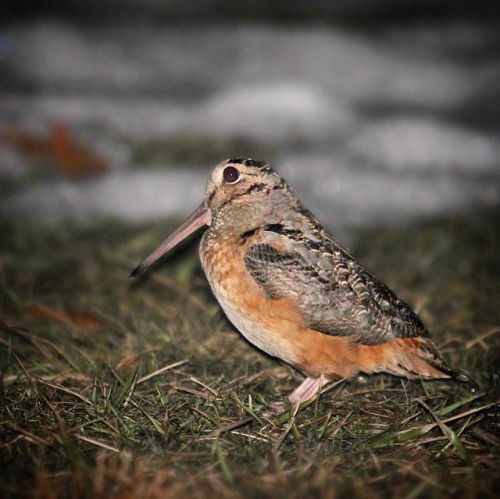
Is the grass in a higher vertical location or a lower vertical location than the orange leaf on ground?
higher

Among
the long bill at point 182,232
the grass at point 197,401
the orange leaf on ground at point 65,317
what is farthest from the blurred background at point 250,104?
the long bill at point 182,232

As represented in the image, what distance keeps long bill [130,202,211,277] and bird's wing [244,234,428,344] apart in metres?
0.44

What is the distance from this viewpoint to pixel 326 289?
3123 millimetres

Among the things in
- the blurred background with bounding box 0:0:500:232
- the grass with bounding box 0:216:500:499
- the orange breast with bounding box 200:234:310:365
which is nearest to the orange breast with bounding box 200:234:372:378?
the orange breast with bounding box 200:234:310:365

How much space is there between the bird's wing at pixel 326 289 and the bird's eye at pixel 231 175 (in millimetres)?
389

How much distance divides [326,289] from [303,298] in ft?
0.37

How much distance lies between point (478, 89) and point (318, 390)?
6945 millimetres

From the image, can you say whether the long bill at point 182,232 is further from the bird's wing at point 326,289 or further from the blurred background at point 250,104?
the blurred background at point 250,104

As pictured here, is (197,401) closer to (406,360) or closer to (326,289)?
(326,289)

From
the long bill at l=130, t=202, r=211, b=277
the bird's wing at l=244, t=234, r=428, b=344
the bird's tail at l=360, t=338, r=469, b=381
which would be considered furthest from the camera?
the long bill at l=130, t=202, r=211, b=277

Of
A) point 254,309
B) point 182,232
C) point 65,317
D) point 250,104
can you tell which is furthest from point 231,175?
point 250,104

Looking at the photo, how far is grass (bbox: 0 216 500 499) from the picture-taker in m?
2.55

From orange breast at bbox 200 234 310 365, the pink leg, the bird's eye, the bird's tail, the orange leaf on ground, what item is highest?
the bird's eye

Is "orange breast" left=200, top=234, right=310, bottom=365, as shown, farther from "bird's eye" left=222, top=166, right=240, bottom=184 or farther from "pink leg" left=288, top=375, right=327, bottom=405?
"bird's eye" left=222, top=166, right=240, bottom=184
